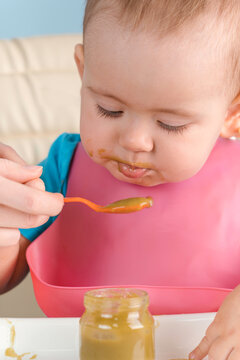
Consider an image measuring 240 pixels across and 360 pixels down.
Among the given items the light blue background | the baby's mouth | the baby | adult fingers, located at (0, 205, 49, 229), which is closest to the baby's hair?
the baby

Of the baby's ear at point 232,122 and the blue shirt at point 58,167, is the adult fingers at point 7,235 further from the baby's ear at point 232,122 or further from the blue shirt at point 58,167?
the baby's ear at point 232,122

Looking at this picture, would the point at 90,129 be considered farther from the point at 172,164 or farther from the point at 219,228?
the point at 219,228

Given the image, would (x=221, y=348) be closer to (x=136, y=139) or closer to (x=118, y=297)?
(x=118, y=297)

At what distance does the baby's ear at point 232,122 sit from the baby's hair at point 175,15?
0.13 m

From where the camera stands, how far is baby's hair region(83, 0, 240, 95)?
0.92 m

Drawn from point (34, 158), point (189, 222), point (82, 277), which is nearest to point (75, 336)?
point (82, 277)

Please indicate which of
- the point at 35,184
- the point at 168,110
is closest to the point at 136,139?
the point at 168,110

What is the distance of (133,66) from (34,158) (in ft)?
2.84

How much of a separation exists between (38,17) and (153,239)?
151cm

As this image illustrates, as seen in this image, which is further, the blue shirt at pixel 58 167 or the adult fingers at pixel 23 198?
the blue shirt at pixel 58 167

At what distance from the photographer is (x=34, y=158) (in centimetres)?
173

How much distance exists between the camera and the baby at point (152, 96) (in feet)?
2.90

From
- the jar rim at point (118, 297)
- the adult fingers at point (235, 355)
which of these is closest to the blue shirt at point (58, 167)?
the jar rim at point (118, 297)

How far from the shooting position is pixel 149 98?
0.92m
